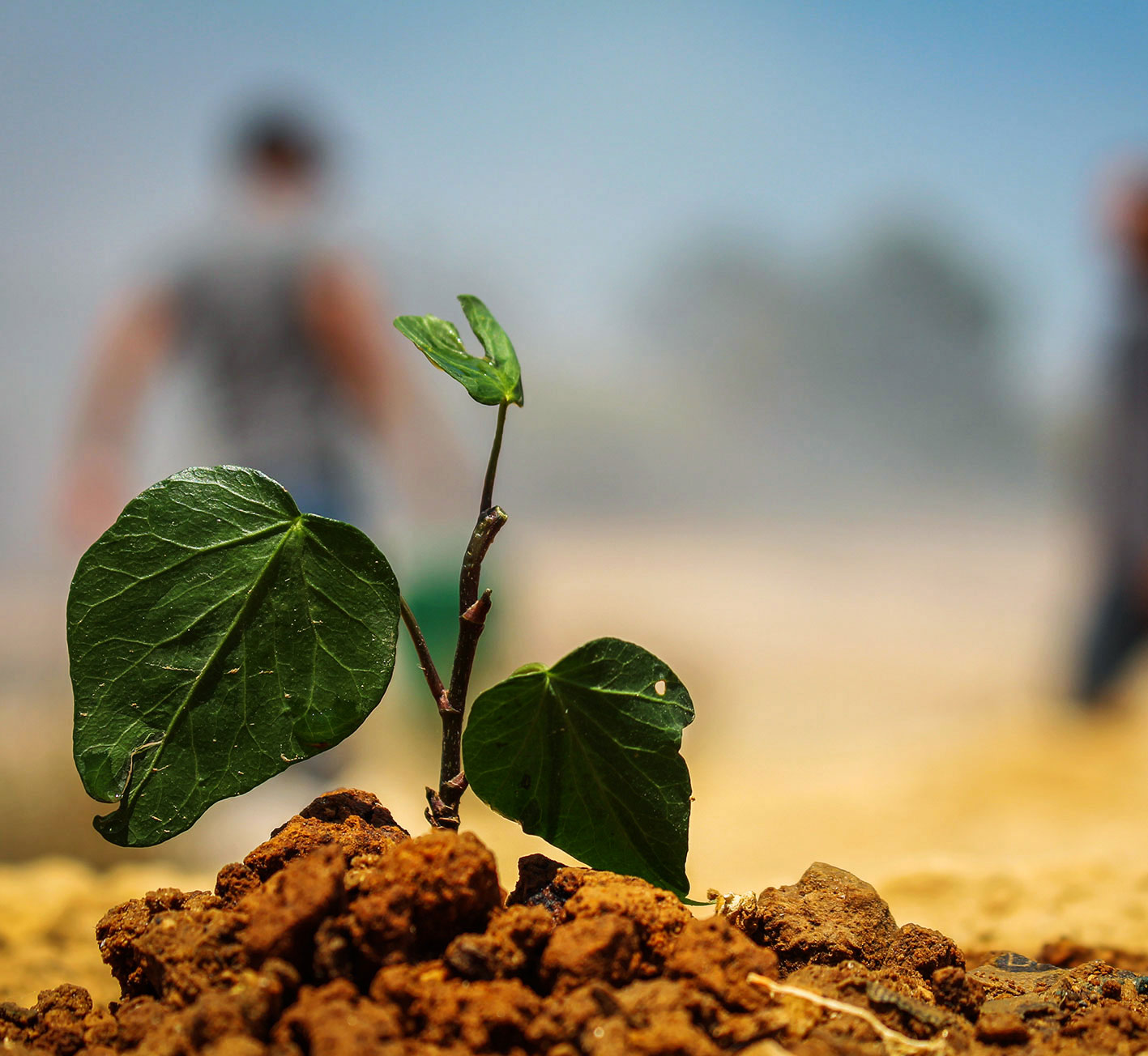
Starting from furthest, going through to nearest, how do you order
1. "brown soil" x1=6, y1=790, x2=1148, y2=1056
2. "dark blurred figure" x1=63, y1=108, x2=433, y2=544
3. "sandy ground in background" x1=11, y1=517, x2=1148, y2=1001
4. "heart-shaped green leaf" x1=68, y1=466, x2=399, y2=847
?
1. "dark blurred figure" x1=63, y1=108, x2=433, y2=544
2. "sandy ground in background" x1=11, y1=517, x2=1148, y2=1001
3. "heart-shaped green leaf" x1=68, y1=466, x2=399, y2=847
4. "brown soil" x1=6, y1=790, x2=1148, y2=1056

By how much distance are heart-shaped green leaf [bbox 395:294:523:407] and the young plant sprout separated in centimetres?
4

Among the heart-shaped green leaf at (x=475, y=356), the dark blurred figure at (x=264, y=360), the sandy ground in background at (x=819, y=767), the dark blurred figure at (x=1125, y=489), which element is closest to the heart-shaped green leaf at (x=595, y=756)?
the heart-shaped green leaf at (x=475, y=356)

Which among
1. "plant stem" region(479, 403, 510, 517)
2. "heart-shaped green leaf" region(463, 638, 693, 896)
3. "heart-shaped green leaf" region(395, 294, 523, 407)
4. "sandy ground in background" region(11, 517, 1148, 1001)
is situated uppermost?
"heart-shaped green leaf" region(395, 294, 523, 407)

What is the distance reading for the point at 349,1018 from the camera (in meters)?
0.94

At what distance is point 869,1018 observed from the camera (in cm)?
110

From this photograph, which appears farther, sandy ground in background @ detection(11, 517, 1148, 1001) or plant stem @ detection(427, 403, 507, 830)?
sandy ground in background @ detection(11, 517, 1148, 1001)

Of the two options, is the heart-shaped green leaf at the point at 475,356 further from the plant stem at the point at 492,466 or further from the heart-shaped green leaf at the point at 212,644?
the heart-shaped green leaf at the point at 212,644

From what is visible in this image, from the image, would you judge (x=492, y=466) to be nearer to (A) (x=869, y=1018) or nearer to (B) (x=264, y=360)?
(A) (x=869, y=1018)

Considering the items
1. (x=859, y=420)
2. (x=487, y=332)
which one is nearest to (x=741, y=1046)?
(x=487, y=332)

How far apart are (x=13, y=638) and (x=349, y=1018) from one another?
475 inches

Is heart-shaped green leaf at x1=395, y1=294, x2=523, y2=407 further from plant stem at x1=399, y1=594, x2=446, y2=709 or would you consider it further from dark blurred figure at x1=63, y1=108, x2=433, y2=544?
dark blurred figure at x1=63, y1=108, x2=433, y2=544

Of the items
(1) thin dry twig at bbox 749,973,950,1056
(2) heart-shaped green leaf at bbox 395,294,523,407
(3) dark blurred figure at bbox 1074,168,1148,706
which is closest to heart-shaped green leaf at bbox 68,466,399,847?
(2) heart-shaped green leaf at bbox 395,294,523,407

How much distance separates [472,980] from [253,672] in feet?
1.49

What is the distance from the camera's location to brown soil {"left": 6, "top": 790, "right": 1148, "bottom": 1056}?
0.98 meters
